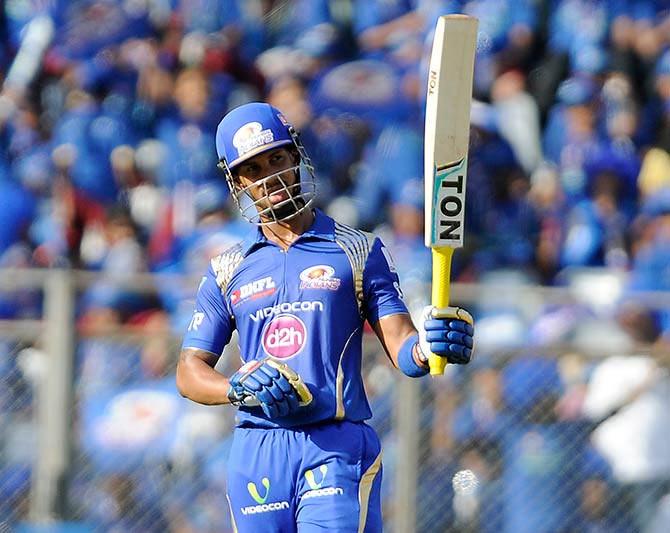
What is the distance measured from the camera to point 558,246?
8.18 meters

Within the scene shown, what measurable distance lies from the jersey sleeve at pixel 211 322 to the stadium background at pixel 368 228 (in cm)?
178

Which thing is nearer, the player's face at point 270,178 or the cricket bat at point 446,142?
the cricket bat at point 446,142

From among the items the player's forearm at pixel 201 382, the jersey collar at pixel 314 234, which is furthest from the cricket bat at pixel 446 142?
the player's forearm at pixel 201 382

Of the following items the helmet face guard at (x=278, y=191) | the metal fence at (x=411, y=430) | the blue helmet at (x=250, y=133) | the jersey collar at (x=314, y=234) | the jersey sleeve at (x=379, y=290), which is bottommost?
the metal fence at (x=411, y=430)

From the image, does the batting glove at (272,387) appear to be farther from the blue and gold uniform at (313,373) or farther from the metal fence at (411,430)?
the metal fence at (411,430)

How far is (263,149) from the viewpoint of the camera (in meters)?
4.63

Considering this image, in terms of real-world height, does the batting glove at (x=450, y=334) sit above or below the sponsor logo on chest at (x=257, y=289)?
below

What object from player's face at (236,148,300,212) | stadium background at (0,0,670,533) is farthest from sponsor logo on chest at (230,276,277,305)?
stadium background at (0,0,670,533)

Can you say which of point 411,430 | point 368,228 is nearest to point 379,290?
point 411,430

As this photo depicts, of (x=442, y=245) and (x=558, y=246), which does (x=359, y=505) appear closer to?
(x=442, y=245)

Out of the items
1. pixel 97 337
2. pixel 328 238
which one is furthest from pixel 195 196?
pixel 328 238

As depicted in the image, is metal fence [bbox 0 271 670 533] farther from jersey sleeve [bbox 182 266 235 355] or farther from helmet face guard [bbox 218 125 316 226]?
helmet face guard [bbox 218 125 316 226]

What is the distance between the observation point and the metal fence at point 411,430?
6.66 m

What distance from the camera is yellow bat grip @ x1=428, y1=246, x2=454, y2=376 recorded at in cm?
420
